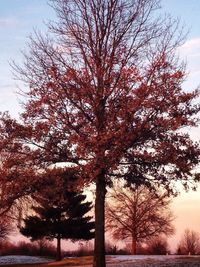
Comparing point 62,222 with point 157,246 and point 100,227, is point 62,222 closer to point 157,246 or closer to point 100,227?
point 157,246

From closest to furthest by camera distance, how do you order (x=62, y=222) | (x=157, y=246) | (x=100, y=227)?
(x=100, y=227) < (x=62, y=222) < (x=157, y=246)

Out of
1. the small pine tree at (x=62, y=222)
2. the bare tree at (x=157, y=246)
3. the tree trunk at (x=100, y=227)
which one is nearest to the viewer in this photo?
the tree trunk at (x=100, y=227)

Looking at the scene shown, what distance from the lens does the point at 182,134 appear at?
21859 millimetres

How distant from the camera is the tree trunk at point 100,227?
22.0 m

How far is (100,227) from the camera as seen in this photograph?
2214 centimetres

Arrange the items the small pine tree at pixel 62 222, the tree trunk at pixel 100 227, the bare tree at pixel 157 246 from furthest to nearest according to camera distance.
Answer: the bare tree at pixel 157 246, the small pine tree at pixel 62 222, the tree trunk at pixel 100 227

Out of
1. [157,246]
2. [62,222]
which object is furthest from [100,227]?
[157,246]

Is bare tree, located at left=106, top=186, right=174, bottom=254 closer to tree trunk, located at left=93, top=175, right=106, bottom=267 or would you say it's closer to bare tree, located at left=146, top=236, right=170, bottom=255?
bare tree, located at left=146, top=236, right=170, bottom=255

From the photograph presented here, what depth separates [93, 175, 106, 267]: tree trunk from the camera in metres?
22.0

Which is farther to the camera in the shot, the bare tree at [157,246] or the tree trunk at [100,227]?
the bare tree at [157,246]

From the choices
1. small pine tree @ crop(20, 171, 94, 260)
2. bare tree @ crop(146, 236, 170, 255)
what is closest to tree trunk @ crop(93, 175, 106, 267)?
small pine tree @ crop(20, 171, 94, 260)

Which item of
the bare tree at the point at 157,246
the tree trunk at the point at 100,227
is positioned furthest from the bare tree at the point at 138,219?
the tree trunk at the point at 100,227

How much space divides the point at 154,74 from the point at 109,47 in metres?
3.13

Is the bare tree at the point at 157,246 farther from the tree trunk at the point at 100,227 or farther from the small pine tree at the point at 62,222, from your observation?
the tree trunk at the point at 100,227
